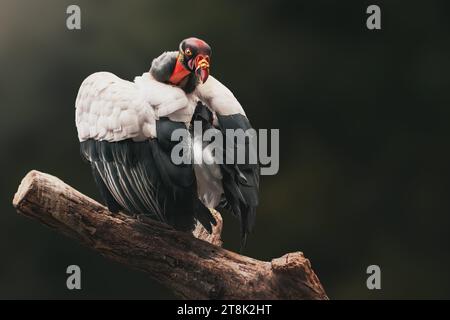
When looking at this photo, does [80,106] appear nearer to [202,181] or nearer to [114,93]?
[114,93]

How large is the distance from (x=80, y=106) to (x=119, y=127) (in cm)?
31

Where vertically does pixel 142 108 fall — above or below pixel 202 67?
below

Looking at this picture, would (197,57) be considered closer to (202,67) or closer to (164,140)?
(202,67)

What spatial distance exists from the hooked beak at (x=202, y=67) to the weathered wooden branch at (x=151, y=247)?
0.65m

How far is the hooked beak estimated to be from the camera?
3018 mm

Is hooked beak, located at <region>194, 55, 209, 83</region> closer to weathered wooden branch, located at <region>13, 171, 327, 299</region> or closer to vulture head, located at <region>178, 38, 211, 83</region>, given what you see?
vulture head, located at <region>178, 38, 211, 83</region>

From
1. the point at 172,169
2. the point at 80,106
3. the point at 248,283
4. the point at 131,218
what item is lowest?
the point at 248,283

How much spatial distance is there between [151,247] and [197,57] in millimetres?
804

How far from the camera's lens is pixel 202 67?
3021 millimetres

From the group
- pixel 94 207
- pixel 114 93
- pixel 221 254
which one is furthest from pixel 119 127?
pixel 221 254

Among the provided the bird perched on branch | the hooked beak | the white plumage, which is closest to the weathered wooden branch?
the bird perched on branch

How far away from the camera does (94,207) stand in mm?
3168

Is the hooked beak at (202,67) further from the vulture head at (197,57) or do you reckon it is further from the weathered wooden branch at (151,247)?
the weathered wooden branch at (151,247)

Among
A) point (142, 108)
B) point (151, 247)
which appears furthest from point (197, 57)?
point (151, 247)
